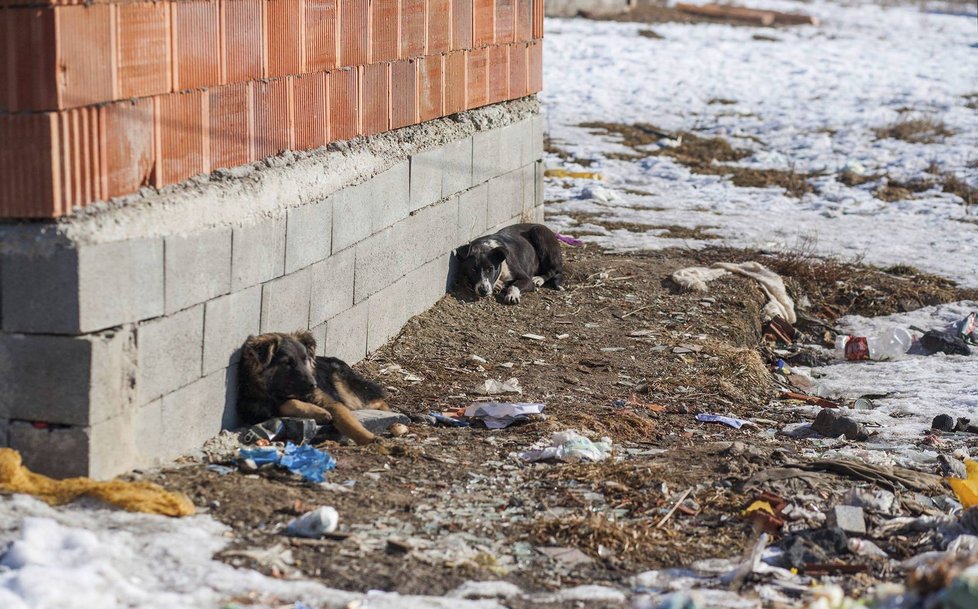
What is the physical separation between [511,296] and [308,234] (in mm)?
3043

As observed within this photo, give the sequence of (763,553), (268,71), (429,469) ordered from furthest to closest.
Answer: (268,71)
(429,469)
(763,553)

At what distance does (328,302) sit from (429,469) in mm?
1668

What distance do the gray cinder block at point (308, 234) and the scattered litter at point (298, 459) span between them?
1192 millimetres

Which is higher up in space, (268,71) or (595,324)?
(268,71)

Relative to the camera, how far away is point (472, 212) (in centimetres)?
955

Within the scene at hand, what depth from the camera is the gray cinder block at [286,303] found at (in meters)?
6.16

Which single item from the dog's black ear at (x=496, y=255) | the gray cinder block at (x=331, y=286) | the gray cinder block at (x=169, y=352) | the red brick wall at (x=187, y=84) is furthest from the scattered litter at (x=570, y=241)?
the gray cinder block at (x=169, y=352)

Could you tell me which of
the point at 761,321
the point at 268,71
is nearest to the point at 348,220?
the point at 268,71

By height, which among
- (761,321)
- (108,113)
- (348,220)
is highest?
(108,113)

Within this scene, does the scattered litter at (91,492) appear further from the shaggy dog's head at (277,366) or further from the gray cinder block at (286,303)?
the gray cinder block at (286,303)

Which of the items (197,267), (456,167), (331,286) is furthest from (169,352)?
(456,167)

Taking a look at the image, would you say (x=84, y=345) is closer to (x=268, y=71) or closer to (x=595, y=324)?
(x=268, y=71)

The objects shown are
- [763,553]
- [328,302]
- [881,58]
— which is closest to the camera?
[763,553]

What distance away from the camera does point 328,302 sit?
6906 mm
